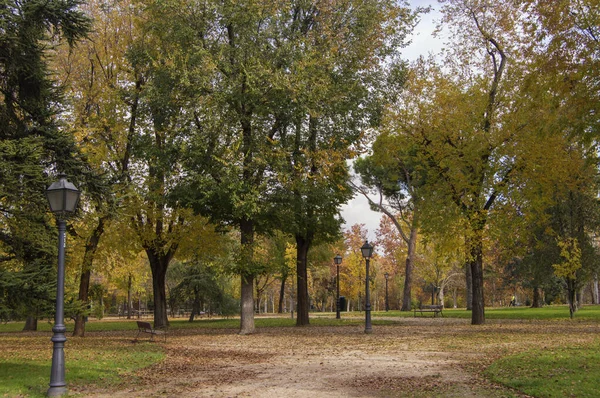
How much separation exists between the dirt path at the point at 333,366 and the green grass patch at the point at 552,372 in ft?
1.35

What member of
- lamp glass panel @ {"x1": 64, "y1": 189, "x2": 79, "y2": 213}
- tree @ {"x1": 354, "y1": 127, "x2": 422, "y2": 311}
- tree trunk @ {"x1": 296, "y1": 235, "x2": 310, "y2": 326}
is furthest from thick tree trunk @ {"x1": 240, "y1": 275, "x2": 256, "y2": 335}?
tree @ {"x1": 354, "y1": 127, "x2": 422, "y2": 311}

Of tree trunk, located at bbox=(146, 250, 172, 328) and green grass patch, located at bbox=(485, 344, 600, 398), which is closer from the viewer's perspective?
green grass patch, located at bbox=(485, 344, 600, 398)

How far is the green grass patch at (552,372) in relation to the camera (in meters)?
8.53

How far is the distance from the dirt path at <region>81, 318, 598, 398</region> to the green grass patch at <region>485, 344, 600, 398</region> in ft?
1.35

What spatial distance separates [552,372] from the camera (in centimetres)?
Answer: 1004

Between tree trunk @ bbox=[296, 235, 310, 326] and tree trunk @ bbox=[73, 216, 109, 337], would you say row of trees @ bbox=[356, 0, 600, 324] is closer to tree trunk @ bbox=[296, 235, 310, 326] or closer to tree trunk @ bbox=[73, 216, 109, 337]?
tree trunk @ bbox=[296, 235, 310, 326]

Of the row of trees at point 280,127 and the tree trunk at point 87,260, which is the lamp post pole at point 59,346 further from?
the tree trunk at point 87,260

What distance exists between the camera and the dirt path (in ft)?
31.6

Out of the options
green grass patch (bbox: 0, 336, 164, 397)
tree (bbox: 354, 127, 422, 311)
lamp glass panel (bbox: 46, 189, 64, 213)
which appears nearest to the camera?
lamp glass panel (bbox: 46, 189, 64, 213)

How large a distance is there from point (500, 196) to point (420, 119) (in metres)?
4.82

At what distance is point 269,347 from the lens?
1733 centimetres

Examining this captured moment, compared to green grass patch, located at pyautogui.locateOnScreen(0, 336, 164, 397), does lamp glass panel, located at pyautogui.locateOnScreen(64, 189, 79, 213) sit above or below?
above

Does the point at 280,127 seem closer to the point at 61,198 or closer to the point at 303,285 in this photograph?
the point at 303,285

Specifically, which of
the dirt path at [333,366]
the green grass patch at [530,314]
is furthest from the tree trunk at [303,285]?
the green grass patch at [530,314]
